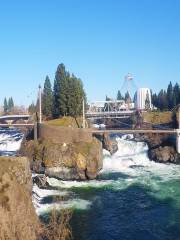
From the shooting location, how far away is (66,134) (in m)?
62.9

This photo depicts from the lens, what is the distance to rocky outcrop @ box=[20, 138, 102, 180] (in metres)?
56.4

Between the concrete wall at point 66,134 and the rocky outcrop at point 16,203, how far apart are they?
91.9 ft

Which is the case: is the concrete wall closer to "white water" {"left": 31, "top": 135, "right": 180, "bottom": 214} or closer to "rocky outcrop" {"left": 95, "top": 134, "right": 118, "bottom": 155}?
"white water" {"left": 31, "top": 135, "right": 180, "bottom": 214}

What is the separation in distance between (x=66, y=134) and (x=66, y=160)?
6.59m

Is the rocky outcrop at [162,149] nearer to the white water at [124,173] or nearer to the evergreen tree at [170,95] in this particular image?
the white water at [124,173]

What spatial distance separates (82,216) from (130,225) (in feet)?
15.4

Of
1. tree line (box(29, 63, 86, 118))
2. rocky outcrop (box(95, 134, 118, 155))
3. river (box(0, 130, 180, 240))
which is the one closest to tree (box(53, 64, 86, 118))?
tree line (box(29, 63, 86, 118))

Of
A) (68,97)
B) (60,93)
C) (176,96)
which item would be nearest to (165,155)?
(68,97)

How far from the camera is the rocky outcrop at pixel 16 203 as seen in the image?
23047 mm

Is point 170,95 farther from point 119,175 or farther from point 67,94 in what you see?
point 119,175

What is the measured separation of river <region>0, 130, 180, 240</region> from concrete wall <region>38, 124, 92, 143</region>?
612 centimetres

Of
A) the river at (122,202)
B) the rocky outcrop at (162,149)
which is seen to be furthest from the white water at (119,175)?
the rocky outcrop at (162,149)

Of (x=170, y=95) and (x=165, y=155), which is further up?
(x=170, y=95)


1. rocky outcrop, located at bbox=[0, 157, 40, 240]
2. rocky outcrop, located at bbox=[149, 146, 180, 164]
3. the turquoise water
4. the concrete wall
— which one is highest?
the concrete wall
